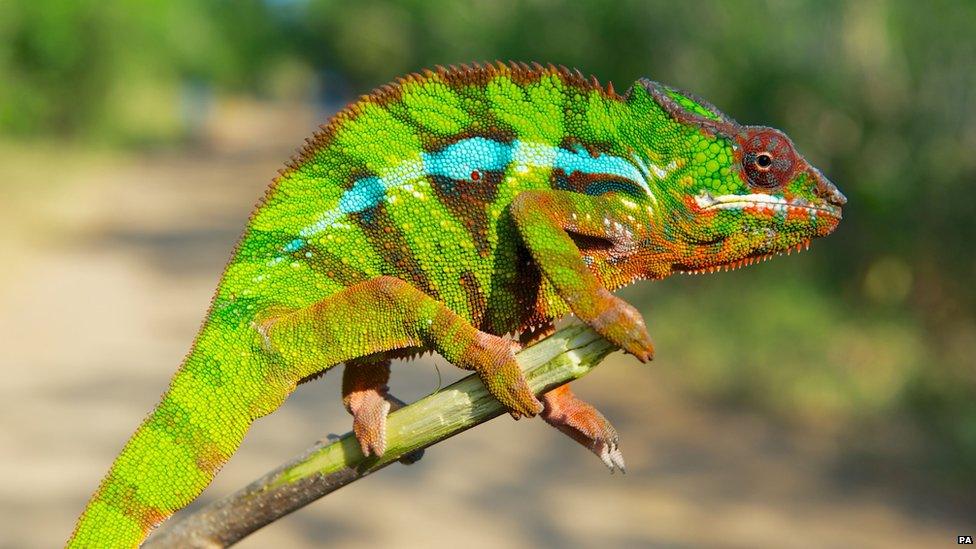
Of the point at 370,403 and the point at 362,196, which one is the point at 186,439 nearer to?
the point at 370,403

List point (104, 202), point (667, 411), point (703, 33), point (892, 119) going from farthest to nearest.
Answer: point (104, 202)
point (703, 33)
point (667, 411)
point (892, 119)

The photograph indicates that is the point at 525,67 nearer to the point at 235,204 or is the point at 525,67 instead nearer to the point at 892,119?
the point at 892,119

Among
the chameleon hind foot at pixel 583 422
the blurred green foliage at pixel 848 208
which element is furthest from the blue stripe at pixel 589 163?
the blurred green foliage at pixel 848 208

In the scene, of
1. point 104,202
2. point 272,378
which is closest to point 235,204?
point 104,202

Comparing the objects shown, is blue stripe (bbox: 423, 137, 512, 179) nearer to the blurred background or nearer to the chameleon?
the chameleon

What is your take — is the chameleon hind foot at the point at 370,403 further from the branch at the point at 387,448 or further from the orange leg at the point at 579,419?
the orange leg at the point at 579,419

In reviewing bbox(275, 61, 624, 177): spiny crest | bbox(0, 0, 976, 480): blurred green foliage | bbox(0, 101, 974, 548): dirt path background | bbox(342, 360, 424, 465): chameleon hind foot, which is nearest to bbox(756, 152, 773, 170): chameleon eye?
bbox(275, 61, 624, 177): spiny crest

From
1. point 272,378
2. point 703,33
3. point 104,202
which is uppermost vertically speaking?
point 104,202
